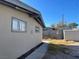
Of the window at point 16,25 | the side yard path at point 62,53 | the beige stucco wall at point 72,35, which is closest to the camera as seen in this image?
the window at point 16,25

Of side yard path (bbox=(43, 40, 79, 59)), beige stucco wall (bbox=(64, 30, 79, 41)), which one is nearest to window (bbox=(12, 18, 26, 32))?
side yard path (bbox=(43, 40, 79, 59))

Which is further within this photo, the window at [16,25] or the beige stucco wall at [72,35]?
the beige stucco wall at [72,35]

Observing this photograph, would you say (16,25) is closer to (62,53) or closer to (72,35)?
(62,53)

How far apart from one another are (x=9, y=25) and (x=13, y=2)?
1.13 metres

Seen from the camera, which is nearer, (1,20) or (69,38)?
(1,20)

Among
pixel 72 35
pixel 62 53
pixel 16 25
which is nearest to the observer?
pixel 16 25

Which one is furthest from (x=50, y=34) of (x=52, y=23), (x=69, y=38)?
(x=52, y=23)

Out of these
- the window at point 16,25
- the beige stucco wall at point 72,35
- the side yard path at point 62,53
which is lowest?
the side yard path at point 62,53

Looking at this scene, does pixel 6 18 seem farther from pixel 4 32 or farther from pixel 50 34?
pixel 50 34

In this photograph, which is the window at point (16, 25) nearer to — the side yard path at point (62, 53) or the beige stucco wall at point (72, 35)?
the side yard path at point (62, 53)

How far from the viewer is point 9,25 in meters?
6.10

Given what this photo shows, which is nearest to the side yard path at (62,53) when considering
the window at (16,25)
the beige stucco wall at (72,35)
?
the window at (16,25)

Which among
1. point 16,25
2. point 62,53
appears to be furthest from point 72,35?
point 16,25

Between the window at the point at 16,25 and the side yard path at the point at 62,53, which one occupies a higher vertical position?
the window at the point at 16,25
